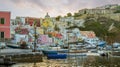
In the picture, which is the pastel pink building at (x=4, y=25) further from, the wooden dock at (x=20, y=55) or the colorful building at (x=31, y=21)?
the colorful building at (x=31, y=21)

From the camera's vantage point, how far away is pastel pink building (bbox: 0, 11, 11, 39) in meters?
61.9

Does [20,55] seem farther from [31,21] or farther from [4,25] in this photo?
Result: [31,21]

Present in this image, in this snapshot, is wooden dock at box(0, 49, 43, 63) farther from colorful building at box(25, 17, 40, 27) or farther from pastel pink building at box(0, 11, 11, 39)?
colorful building at box(25, 17, 40, 27)

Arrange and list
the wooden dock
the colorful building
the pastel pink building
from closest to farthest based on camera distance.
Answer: the wooden dock < the pastel pink building < the colorful building

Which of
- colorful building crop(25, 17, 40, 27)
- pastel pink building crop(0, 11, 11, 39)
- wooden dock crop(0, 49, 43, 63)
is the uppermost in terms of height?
colorful building crop(25, 17, 40, 27)

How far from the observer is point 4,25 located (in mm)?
62250

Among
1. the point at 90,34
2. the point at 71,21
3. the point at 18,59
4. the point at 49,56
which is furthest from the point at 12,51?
the point at 71,21

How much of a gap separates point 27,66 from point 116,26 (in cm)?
15545

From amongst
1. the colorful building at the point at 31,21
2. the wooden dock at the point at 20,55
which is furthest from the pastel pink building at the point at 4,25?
the colorful building at the point at 31,21

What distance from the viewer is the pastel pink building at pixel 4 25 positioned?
61875 mm

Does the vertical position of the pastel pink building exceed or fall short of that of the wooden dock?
it exceeds it

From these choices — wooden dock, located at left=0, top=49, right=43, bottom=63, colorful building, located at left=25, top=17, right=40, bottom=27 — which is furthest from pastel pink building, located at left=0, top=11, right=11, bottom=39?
colorful building, located at left=25, top=17, right=40, bottom=27

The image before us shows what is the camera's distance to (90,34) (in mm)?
134250

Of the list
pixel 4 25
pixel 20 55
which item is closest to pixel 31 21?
pixel 4 25
